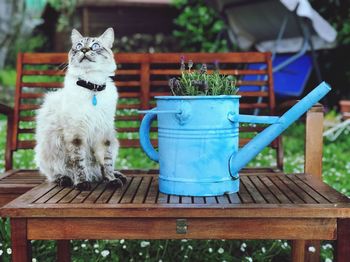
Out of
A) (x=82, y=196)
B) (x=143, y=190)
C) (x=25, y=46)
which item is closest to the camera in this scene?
(x=82, y=196)

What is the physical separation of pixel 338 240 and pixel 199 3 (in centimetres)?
696

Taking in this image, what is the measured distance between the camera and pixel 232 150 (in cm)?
207

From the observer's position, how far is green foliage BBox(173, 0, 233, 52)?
820cm

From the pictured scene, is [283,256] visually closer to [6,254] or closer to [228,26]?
[6,254]

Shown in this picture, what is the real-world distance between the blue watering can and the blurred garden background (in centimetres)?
104

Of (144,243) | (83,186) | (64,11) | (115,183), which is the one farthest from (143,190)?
(64,11)

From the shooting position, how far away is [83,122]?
244 centimetres

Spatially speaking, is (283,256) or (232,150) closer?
(232,150)

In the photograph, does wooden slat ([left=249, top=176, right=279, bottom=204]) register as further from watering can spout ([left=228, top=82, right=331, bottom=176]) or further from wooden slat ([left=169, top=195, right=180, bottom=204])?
wooden slat ([left=169, top=195, right=180, bottom=204])

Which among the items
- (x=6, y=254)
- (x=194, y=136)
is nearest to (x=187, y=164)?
(x=194, y=136)

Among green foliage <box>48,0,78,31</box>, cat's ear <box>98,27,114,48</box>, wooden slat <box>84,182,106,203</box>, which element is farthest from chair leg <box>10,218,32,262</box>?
green foliage <box>48,0,78,31</box>

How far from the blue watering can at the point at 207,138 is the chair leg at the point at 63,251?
95 centimetres

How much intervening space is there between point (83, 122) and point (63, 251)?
758 mm

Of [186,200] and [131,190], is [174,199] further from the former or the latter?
[131,190]
